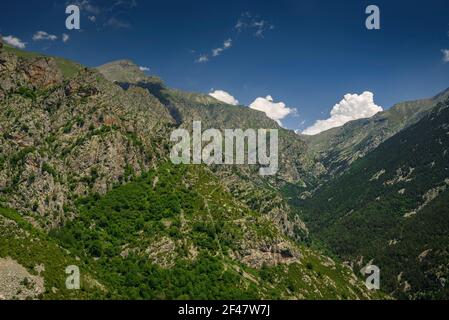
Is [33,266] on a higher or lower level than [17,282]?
higher

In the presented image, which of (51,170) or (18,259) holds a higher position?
(51,170)

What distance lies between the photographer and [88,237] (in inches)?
7126

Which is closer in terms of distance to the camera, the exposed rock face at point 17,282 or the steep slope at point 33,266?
the exposed rock face at point 17,282

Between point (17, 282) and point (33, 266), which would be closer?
point (17, 282)

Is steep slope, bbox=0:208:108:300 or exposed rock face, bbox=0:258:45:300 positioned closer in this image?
exposed rock face, bbox=0:258:45:300
